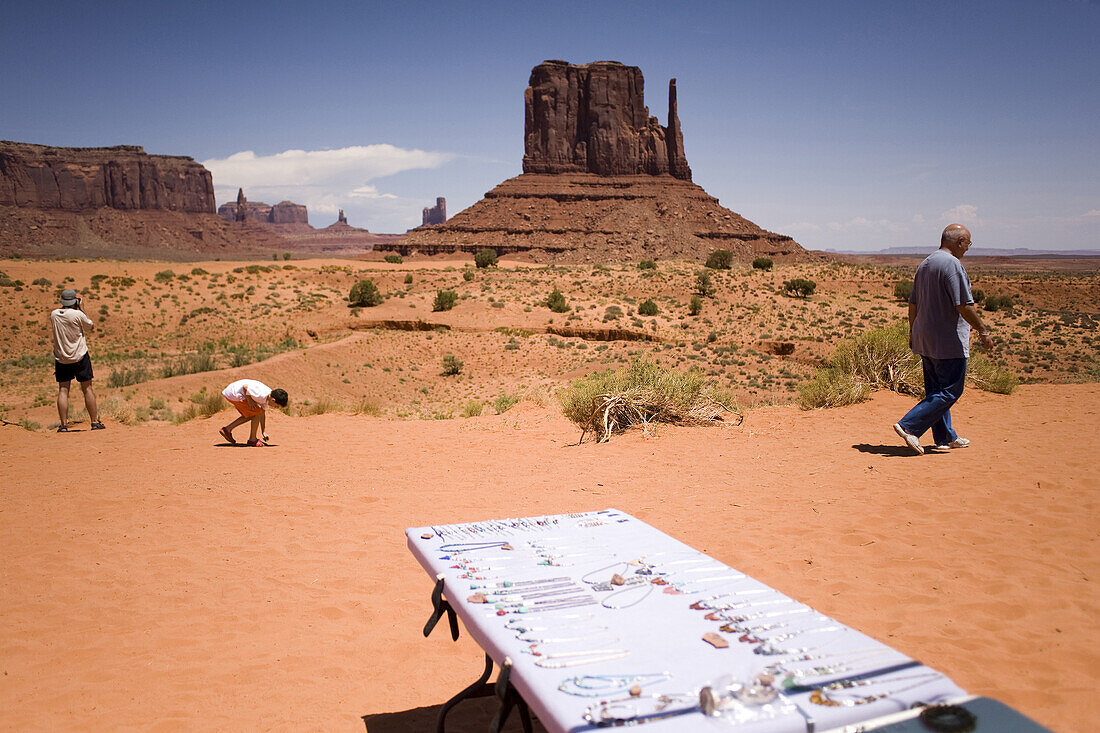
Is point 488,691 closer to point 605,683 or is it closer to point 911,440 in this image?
point 605,683

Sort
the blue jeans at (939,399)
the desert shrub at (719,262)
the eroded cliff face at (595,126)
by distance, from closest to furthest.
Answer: the blue jeans at (939,399) → the desert shrub at (719,262) → the eroded cliff face at (595,126)

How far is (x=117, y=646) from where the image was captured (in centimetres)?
410

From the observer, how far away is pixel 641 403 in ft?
33.6

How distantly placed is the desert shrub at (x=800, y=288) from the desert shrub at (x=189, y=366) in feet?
94.2

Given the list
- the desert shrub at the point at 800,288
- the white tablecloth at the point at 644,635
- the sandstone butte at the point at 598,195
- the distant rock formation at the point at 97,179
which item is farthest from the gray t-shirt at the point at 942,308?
the distant rock formation at the point at 97,179

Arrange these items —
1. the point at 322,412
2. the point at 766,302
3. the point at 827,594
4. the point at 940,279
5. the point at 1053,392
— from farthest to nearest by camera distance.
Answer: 1. the point at 766,302
2. the point at 322,412
3. the point at 1053,392
4. the point at 940,279
5. the point at 827,594

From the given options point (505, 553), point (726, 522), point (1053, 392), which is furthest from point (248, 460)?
point (1053, 392)

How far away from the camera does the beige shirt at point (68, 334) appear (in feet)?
34.6

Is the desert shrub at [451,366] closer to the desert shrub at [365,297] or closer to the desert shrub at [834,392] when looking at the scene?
the desert shrub at [365,297]

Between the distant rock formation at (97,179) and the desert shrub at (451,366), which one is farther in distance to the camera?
the distant rock formation at (97,179)

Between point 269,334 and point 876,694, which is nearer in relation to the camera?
point 876,694

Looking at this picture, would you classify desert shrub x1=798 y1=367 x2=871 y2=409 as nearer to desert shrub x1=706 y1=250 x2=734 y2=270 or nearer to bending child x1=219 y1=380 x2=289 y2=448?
bending child x1=219 y1=380 x2=289 y2=448

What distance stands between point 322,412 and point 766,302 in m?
26.9

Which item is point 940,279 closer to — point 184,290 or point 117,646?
point 117,646
